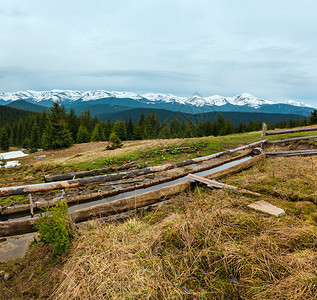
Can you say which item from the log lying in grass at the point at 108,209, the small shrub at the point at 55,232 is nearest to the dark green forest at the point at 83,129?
the log lying in grass at the point at 108,209

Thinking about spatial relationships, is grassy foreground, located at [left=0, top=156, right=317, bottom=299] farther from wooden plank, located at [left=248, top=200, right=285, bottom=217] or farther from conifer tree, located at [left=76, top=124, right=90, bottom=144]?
conifer tree, located at [left=76, top=124, right=90, bottom=144]

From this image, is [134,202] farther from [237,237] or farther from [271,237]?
[271,237]

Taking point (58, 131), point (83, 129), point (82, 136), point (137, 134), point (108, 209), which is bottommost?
point (82, 136)

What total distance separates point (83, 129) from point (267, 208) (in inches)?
2409

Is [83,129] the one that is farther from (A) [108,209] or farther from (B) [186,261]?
(B) [186,261]

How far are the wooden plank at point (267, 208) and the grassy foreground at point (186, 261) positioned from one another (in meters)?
0.18

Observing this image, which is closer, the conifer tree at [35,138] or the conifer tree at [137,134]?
the conifer tree at [137,134]

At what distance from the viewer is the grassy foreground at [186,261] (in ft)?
8.21

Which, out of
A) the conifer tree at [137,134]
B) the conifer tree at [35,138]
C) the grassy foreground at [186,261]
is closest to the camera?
the grassy foreground at [186,261]

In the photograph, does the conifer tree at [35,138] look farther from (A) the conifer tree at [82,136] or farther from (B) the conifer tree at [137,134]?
(B) the conifer tree at [137,134]

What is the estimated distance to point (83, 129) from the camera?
58938 millimetres

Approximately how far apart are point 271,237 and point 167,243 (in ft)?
6.22

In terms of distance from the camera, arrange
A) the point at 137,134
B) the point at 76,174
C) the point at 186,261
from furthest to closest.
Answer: the point at 137,134 → the point at 76,174 → the point at 186,261

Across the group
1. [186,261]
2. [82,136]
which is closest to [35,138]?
[82,136]
